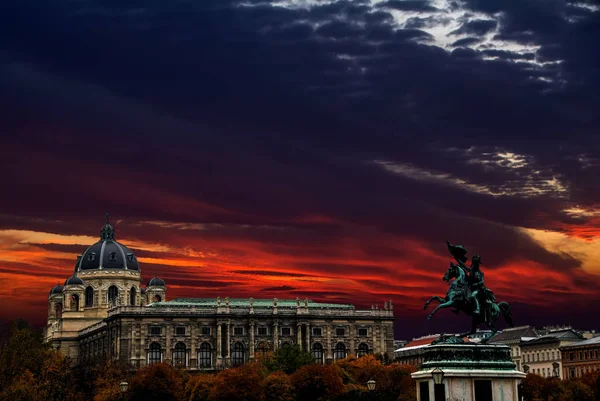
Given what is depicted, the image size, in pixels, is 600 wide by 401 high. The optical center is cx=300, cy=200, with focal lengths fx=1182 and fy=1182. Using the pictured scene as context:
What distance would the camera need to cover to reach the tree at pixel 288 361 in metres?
160

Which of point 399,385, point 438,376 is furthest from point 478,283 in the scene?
point 399,385

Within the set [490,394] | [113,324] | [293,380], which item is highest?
[113,324]

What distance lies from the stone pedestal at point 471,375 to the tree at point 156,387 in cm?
9308

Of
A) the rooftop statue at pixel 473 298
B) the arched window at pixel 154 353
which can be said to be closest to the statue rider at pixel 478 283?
the rooftop statue at pixel 473 298

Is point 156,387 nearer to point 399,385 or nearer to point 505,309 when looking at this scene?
point 399,385

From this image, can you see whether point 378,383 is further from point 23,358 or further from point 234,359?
point 234,359

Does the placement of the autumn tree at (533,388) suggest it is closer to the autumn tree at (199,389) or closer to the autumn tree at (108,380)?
the autumn tree at (199,389)

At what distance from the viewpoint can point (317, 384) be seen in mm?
134375

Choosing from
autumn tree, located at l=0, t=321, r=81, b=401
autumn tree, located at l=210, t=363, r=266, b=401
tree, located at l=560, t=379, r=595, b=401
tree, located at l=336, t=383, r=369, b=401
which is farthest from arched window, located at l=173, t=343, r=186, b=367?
tree, located at l=560, t=379, r=595, b=401

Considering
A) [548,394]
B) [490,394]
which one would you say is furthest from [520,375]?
[548,394]

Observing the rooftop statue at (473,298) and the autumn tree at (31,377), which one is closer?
the rooftop statue at (473,298)

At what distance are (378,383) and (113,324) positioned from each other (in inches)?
2891

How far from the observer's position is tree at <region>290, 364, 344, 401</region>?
132m

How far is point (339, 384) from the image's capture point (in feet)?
439
